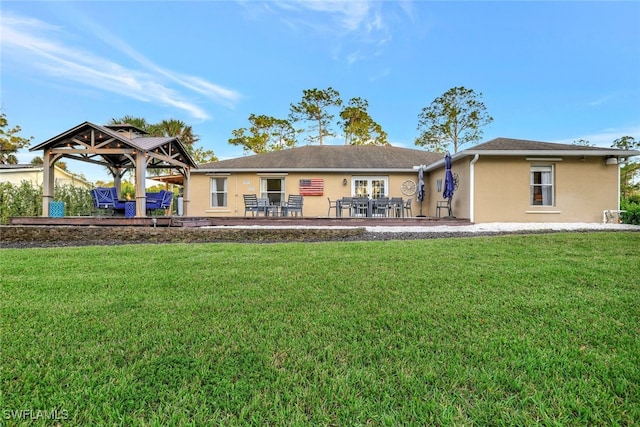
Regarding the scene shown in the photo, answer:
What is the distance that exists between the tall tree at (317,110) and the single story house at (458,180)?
12.3 meters

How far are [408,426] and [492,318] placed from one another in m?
1.61

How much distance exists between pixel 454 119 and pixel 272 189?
21.0m

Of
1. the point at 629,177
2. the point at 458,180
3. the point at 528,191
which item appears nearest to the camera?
the point at 528,191

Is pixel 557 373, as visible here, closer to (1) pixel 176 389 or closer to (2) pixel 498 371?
(2) pixel 498 371

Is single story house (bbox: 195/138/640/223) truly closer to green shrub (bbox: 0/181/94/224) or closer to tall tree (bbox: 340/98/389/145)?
green shrub (bbox: 0/181/94/224)

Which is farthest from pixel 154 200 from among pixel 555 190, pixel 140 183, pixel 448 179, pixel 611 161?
pixel 611 161

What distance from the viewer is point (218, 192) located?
15914 millimetres

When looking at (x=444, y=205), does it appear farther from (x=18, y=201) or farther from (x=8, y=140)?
(x=8, y=140)

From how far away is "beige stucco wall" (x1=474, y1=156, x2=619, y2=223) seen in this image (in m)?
11.7

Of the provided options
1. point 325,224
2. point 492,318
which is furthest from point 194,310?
point 325,224

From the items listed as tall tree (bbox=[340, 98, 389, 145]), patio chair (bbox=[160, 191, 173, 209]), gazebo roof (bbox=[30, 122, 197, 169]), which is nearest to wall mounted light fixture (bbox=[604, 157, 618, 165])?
gazebo roof (bbox=[30, 122, 197, 169])

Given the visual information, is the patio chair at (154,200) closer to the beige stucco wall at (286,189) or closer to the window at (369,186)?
the beige stucco wall at (286,189)

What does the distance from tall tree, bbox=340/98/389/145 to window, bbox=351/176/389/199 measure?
14.9 m

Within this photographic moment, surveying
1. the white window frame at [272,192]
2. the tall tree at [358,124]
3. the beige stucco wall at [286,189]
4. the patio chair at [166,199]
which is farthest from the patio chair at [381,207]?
the tall tree at [358,124]
